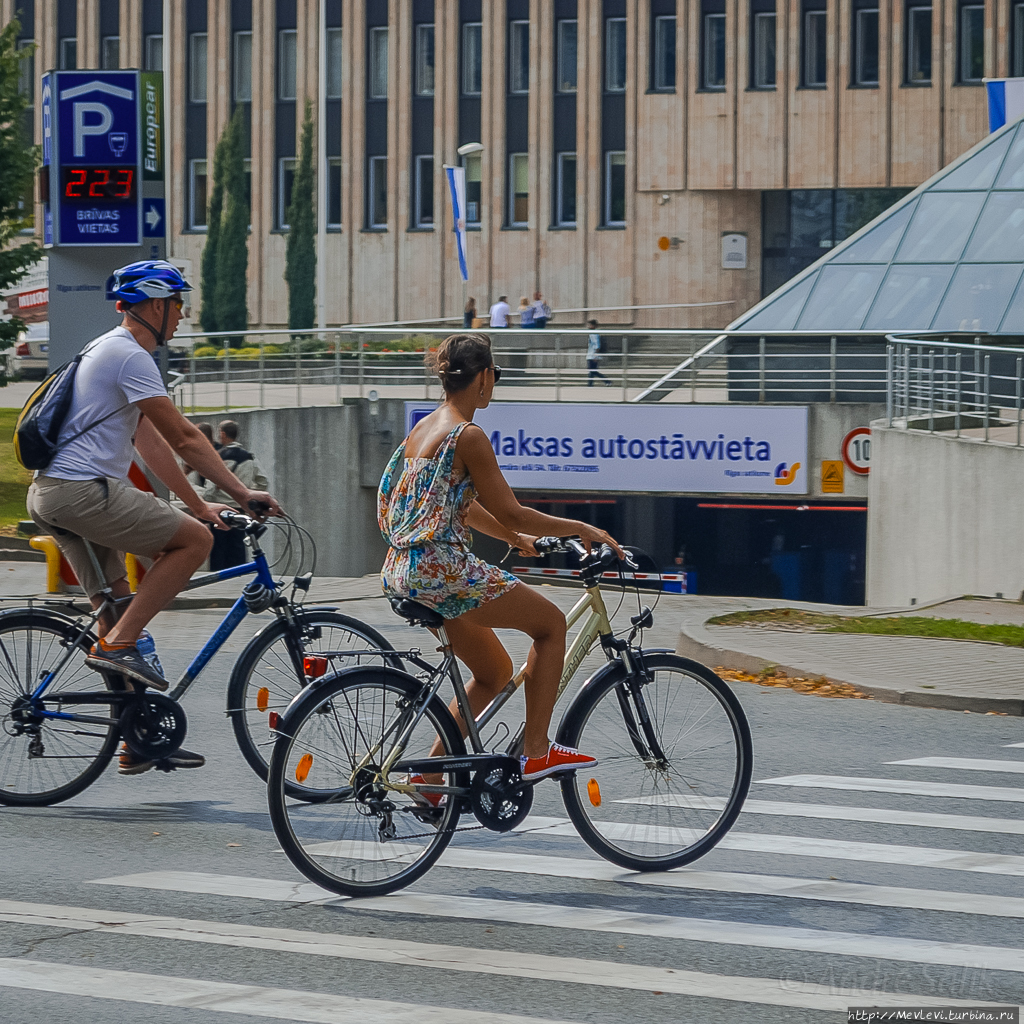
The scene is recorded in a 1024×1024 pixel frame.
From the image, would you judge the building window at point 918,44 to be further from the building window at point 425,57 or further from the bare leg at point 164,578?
the bare leg at point 164,578

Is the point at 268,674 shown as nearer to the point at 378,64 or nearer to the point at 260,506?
the point at 260,506

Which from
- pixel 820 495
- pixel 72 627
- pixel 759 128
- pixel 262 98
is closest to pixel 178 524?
pixel 72 627

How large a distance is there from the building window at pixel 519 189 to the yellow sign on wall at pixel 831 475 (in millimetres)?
26758

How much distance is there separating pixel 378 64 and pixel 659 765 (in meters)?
48.4

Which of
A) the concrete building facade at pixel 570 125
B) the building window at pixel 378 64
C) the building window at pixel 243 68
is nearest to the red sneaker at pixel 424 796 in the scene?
the concrete building facade at pixel 570 125

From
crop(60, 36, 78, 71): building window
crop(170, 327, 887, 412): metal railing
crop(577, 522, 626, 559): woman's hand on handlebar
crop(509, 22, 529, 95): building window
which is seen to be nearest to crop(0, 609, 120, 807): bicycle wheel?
crop(577, 522, 626, 559): woman's hand on handlebar

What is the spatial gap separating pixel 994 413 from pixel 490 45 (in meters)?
31.4

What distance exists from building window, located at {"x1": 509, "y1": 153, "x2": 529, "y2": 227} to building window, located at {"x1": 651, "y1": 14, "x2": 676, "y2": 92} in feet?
14.7

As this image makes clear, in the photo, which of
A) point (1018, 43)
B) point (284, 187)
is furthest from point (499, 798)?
point (284, 187)

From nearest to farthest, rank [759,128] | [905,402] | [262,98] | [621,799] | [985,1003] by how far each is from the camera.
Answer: [985,1003], [621,799], [905,402], [759,128], [262,98]

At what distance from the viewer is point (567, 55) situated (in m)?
50.0

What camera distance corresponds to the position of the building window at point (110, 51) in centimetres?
5488

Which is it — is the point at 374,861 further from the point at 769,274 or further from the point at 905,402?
the point at 769,274

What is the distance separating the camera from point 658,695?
607 cm
